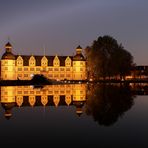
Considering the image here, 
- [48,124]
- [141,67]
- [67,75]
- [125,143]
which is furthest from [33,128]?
[141,67]

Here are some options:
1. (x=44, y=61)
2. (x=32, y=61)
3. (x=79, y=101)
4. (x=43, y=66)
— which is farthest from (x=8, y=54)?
(x=79, y=101)

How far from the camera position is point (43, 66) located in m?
135

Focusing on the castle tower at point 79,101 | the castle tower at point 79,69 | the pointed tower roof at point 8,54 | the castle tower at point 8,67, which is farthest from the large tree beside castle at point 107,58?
the castle tower at point 79,101

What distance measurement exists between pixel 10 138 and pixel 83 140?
232 cm

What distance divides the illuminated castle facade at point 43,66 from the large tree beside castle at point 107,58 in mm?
40216

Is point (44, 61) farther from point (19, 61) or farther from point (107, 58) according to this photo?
point (107, 58)

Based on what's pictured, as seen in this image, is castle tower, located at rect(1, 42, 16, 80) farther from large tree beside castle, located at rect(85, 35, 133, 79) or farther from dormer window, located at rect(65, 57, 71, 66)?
large tree beside castle, located at rect(85, 35, 133, 79)

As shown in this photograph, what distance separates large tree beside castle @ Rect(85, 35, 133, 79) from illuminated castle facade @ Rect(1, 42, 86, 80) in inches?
1583

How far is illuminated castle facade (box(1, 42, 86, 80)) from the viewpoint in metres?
131

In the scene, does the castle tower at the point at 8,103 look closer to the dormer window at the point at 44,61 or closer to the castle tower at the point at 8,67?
the castle tower at the point at 8,67

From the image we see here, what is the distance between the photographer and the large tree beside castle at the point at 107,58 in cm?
8588

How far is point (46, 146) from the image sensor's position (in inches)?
384

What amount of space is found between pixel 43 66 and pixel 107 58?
5121cm

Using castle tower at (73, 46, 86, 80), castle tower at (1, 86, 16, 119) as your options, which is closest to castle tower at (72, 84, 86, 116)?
castle tower at (1, 86, 16, 119)
